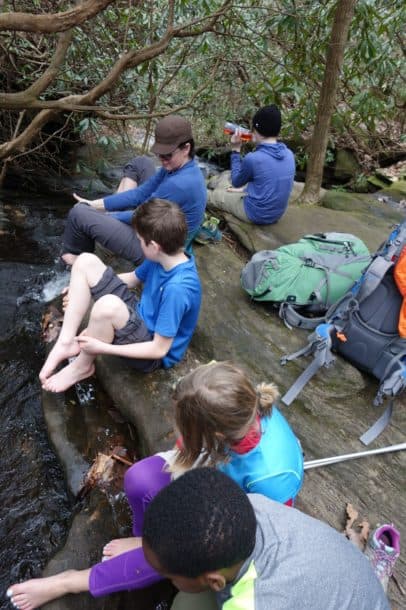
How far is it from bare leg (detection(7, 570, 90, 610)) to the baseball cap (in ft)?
7.68

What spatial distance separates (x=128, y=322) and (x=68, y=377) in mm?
508

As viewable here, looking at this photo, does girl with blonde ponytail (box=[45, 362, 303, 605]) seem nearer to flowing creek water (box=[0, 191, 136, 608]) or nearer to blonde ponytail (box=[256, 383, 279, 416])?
blonde ponytail (box=[256, 383, 279, 416])

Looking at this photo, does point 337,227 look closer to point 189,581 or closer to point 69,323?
point 69,323

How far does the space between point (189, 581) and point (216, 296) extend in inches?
93.2

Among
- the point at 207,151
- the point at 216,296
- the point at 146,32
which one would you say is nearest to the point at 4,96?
the point at 216,296

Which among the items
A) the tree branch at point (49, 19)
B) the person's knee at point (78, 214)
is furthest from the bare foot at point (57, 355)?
the tree branch at point (49, 19)

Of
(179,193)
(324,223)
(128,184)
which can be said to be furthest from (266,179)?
(179,193)

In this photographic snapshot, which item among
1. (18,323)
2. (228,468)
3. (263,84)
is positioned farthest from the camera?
(263,84)

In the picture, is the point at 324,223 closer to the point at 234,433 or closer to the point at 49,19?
the point at 49,19

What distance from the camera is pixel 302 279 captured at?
9.84 feet

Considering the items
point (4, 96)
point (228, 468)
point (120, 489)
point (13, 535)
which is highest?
point (4, 96)

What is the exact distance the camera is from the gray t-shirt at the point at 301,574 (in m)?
1.04

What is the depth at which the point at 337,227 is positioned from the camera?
4.55 meters

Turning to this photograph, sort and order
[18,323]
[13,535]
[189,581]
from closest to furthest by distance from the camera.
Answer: [189,581], [13,535], [18,323]
